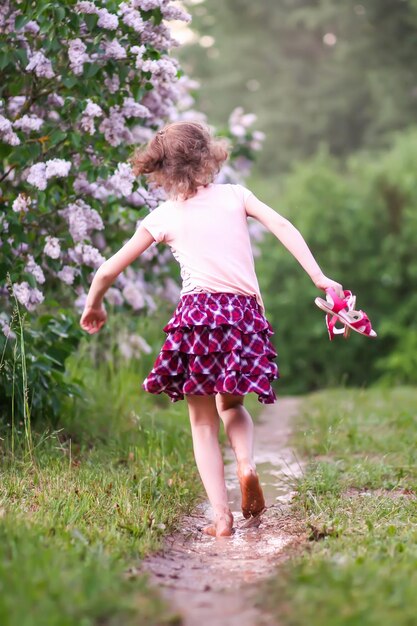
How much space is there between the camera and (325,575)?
93.2 inches

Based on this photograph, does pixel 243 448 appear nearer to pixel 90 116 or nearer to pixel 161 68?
pixel 90 116

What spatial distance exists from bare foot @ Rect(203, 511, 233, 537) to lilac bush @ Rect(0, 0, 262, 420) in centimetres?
144

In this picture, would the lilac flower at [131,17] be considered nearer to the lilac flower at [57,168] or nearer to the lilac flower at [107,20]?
the lilac flower at [107,20]

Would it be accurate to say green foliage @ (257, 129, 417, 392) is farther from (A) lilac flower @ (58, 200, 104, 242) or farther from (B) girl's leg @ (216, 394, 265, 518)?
(B) girl's leg @ (216, 394, 265, 518)

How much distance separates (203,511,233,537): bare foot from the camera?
3544 mm

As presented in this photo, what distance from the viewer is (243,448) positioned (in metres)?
3.70

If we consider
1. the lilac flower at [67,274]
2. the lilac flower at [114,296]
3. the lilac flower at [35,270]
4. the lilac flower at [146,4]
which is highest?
the lilac flower at [146,4]

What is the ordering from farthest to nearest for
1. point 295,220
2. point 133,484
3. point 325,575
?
point 295,220 < point 133,484 < point 325,575

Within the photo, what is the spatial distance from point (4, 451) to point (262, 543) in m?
1.55

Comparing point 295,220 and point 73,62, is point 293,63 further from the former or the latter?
point 73,62

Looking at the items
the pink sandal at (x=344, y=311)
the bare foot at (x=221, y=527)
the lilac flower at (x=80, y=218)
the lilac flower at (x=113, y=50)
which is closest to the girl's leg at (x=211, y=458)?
the bare foot at (x=221, y=527)

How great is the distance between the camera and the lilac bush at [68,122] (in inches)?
171

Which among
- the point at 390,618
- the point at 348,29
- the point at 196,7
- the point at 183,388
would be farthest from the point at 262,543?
the point at 196,7

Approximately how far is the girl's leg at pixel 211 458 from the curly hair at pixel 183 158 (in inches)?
34.7
